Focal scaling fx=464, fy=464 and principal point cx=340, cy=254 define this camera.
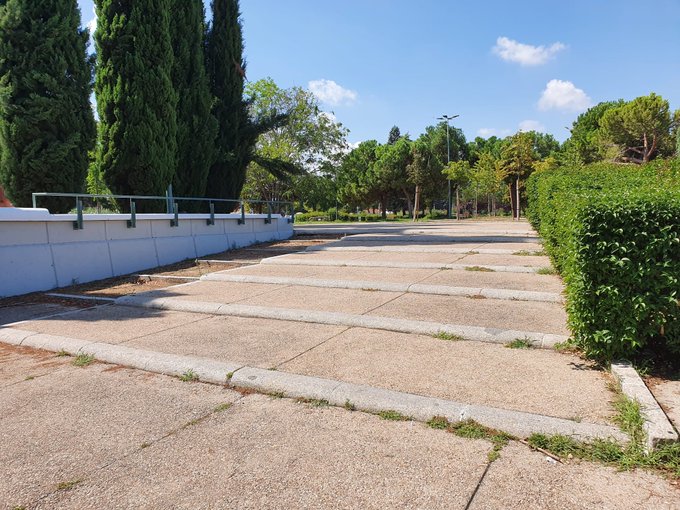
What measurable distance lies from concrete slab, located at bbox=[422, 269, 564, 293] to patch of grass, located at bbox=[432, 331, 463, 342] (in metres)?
2.45

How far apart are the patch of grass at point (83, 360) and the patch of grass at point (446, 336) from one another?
3.67 m

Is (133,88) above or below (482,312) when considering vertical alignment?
above

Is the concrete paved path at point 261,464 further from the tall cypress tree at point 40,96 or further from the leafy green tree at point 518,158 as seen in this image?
the leafy green tree at point 518,158

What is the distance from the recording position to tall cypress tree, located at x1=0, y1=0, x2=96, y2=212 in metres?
11.5

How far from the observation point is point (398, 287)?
7.44m

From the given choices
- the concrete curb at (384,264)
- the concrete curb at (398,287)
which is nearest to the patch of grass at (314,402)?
the concrete curb at (398,287)

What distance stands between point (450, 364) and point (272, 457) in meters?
2.00

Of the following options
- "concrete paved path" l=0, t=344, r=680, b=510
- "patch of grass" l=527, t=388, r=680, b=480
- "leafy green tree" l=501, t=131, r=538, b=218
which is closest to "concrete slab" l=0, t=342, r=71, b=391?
"concrete paved path" l=0, t=344, r=680, b=510

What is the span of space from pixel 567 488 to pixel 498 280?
18.2 feet

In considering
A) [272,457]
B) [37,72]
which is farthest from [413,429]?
[37,72]

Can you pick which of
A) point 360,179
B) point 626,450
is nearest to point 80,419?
point 626,450

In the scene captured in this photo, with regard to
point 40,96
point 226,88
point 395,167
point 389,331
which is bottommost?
point 389,331

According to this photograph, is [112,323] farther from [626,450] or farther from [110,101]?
[110,101]

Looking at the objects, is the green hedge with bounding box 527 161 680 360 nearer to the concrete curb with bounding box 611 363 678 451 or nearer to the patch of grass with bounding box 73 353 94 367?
the concrete curb with bounding box 611 363 678 451
